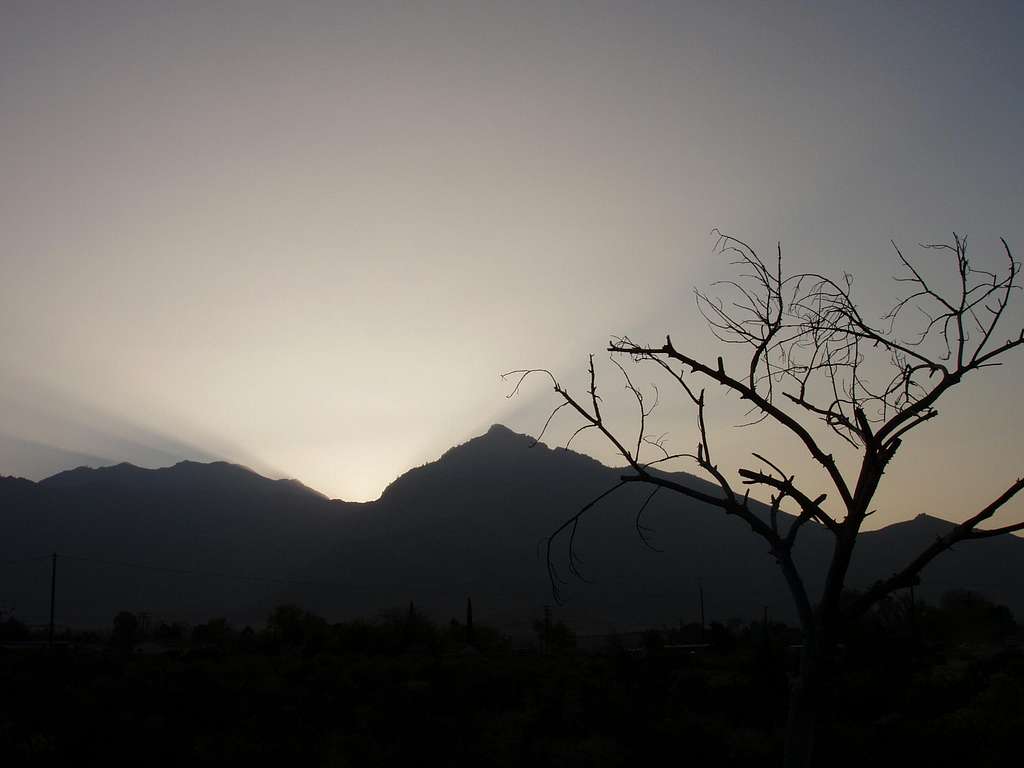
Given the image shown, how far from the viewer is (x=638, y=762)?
1792 centimetres

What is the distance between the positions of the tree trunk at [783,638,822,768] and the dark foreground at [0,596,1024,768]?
12.4 meters

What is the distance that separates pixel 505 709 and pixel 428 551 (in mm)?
105038

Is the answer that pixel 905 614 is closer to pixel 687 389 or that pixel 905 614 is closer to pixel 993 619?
pixel 993 619

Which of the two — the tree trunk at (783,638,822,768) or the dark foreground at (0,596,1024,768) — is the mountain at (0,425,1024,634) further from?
the tree trunk at (783,638,822,768)

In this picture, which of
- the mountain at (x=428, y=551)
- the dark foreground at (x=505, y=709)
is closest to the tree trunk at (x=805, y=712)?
the dark foreground at (x=505, y=709)

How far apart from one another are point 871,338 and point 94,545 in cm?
14406

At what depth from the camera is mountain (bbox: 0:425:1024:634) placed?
11588 cm

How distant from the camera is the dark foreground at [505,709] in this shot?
59.9ft

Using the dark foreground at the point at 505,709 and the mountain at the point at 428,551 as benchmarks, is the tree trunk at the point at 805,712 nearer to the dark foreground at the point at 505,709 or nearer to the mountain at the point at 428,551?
the dark foreground at the point at 505,709

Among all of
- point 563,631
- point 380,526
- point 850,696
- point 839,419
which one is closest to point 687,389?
point 839,419

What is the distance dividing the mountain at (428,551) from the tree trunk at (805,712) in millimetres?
97701

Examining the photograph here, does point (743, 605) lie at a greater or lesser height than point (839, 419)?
lesser

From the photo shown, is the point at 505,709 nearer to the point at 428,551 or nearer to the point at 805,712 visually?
the point at 805,712

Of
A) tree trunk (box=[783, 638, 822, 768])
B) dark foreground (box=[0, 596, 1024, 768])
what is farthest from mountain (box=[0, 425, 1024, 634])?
tree trunk (box=[783, 638, 822, 768])
